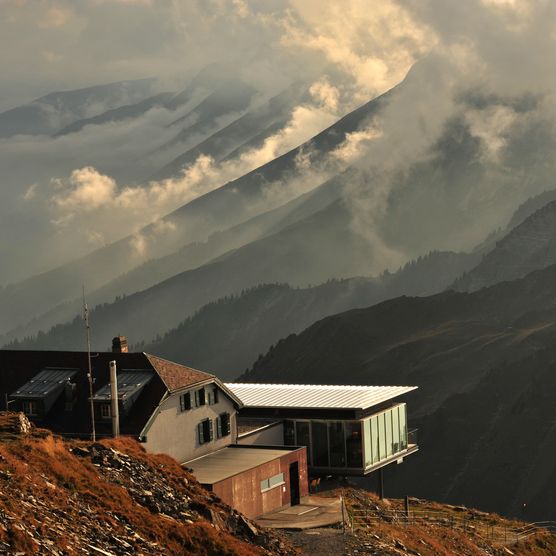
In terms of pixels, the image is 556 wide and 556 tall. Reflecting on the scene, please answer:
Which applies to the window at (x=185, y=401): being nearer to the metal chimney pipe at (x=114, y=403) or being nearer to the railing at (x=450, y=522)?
the metal chimney pipe at (x=114, y=403)

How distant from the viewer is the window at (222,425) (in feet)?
273

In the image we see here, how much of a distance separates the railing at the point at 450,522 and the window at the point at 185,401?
455 inches

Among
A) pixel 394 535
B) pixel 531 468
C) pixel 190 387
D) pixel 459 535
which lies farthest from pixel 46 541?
pixel 531 468

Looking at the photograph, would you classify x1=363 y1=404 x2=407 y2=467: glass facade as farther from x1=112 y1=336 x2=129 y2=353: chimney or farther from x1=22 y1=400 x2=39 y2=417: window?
x1=22 y1=400 x2=39 y2=417: window

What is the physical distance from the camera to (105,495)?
51.8m

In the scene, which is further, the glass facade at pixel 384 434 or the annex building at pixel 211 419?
the glass facade at pixel 384 434

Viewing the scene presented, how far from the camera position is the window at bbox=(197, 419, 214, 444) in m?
81.1

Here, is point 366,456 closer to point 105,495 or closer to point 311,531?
point 311,531

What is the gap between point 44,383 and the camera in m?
82.2

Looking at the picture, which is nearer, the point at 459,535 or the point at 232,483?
the point at 232,483

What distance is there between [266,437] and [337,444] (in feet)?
16.0

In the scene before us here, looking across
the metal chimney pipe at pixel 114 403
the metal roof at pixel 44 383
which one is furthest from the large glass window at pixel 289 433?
the metal chimney pipe at pixel 114 403

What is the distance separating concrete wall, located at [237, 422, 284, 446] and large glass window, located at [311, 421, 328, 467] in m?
2.27

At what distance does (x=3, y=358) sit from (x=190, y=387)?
14364 millimetres
